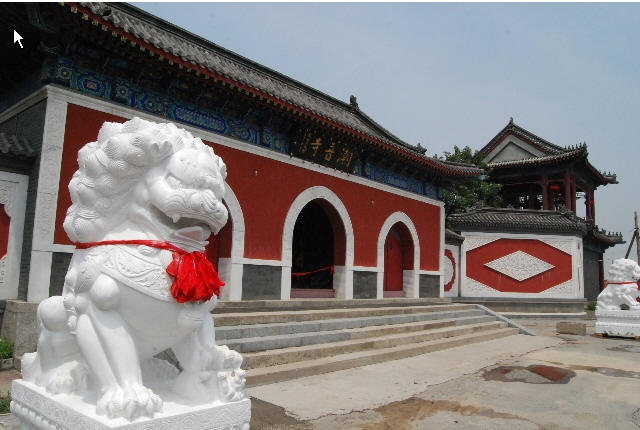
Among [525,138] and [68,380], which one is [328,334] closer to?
[68,380]

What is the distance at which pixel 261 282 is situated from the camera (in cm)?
780

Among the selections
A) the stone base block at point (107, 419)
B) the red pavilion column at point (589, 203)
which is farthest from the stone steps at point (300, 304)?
the red pavilion column at point (589, 203)

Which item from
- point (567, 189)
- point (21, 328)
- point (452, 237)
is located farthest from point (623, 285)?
point (21, 328)

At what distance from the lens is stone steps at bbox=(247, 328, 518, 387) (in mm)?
4746

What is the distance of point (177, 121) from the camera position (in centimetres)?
673

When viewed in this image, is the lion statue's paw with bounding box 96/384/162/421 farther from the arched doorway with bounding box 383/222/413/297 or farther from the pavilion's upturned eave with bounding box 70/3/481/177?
the arched doorway with bounding box 383/222/413/297

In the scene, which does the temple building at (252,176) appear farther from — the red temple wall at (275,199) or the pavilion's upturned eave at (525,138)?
the pavilion's upturned eave at (525,138)

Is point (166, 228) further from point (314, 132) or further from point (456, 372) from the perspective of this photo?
point (314, 132)

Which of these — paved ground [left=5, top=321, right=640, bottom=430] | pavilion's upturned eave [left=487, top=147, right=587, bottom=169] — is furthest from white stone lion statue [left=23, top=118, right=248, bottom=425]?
pavilion's upturned eave [left=487, top=147, right=587, bottom=169]

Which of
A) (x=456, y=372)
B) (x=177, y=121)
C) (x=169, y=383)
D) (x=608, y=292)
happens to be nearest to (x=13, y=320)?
(x=177, y=121)

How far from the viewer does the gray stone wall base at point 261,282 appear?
7574 millimetres

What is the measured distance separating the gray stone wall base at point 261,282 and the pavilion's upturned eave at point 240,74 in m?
2.70

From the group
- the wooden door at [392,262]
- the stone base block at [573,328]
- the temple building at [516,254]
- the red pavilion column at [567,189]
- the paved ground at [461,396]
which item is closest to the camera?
the paved ground at [461,396]

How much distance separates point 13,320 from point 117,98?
300cm
